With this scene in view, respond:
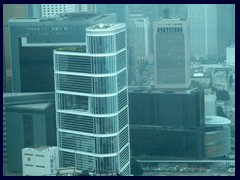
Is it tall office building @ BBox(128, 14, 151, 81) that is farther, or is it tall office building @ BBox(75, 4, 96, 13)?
tall office building @ BBox(75, 4, 96, 13)

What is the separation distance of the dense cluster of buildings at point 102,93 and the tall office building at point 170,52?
0.5 inches

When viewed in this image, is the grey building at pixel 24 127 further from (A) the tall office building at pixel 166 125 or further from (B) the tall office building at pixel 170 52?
(B) the tall office building at pixel 170 52

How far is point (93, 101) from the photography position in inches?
247

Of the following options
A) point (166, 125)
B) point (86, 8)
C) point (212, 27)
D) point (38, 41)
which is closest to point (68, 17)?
point (38, 41)

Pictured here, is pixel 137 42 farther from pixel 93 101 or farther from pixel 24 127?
pixel 24 127

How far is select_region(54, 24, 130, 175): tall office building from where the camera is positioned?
6.18 meters

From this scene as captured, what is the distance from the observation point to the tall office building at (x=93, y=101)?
6180 millimetres

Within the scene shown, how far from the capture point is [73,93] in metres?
6.38

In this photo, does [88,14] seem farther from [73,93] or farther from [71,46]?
[73,93]

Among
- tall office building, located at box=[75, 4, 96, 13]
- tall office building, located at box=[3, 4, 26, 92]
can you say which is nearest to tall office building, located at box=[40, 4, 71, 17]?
tall office building, located at box=[75, 4, 96, 13]

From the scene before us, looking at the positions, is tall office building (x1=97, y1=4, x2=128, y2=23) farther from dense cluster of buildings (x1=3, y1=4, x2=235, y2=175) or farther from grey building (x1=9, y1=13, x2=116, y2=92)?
grey building (x1=9, y1=13, x2=116, y2=92)

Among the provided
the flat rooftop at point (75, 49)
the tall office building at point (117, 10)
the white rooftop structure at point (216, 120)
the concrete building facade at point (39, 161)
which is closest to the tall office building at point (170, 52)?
the white rooftop structure at point (216, 120)

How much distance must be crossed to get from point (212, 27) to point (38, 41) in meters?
3.36

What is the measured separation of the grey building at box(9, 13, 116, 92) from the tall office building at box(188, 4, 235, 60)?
2.29 m
